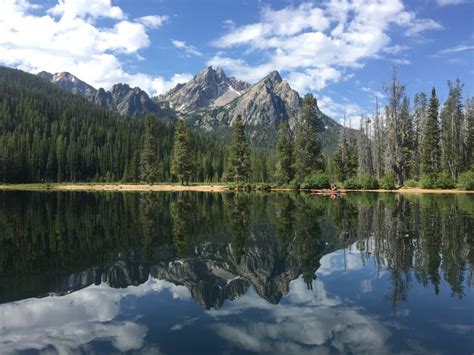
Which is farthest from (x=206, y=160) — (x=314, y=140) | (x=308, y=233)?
(x=308, y=233)

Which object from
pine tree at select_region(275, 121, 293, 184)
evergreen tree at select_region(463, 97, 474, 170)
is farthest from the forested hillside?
evergreen tree at select_region(463, 97, 474, 170)

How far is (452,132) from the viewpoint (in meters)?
81.6

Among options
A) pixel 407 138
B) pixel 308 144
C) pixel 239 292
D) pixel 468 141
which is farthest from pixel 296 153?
pixel 239 292

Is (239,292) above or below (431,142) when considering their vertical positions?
below

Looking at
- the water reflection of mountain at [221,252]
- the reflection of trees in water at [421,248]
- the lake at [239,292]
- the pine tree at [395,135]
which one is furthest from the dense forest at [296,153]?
the lake at [239,292]

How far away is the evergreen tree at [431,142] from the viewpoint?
80812 millimetres

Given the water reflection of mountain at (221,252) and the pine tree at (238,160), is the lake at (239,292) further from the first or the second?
the pine tree at (238,160)

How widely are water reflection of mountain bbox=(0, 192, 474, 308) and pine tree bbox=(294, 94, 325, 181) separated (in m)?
56.9

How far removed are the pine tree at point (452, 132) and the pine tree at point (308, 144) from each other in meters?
24.2

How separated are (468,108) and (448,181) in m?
32.0

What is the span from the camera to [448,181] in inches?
2670

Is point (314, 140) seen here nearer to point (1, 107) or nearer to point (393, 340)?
point (393, 340)

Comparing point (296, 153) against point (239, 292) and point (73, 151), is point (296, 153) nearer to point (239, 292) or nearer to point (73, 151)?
point (239, 292)

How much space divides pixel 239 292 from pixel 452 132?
82.6m
